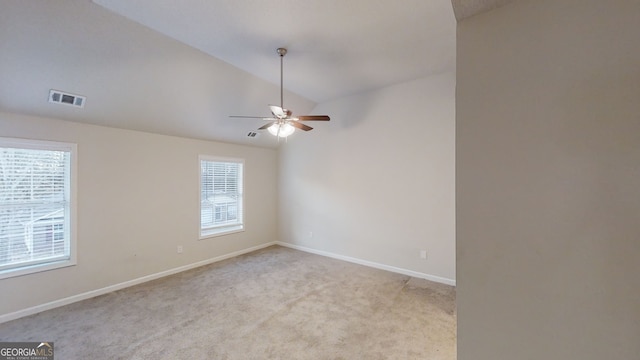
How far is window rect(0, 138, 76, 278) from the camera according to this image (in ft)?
9.46

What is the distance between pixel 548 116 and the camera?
2.82ft

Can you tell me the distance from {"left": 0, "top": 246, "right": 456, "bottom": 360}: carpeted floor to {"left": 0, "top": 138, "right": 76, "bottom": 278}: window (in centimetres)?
66

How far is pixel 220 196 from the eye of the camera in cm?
507

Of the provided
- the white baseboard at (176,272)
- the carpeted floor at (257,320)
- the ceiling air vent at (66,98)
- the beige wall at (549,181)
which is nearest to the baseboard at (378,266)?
the white baseboard at (176,272)

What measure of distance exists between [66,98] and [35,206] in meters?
1.36

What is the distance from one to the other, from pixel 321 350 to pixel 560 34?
8.68 ft

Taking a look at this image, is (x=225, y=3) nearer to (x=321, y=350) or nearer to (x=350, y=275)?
(x=321, y=350)

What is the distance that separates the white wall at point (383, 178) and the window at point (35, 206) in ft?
11.7

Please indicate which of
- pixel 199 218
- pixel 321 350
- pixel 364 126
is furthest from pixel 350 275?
pixel 199 218

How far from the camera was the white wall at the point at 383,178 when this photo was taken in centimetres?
376

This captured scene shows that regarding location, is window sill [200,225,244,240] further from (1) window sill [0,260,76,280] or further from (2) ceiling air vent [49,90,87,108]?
(2) ceiling air vent [49,90,87,108]

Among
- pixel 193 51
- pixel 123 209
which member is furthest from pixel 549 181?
pixel 123 209

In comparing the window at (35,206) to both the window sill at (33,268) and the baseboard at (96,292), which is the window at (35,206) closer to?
the window sill at (33,268)

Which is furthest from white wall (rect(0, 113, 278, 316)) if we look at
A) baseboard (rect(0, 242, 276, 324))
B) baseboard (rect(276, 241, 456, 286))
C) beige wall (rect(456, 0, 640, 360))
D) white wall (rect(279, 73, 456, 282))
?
beige wall (rect(456, 0, 640, 360))
